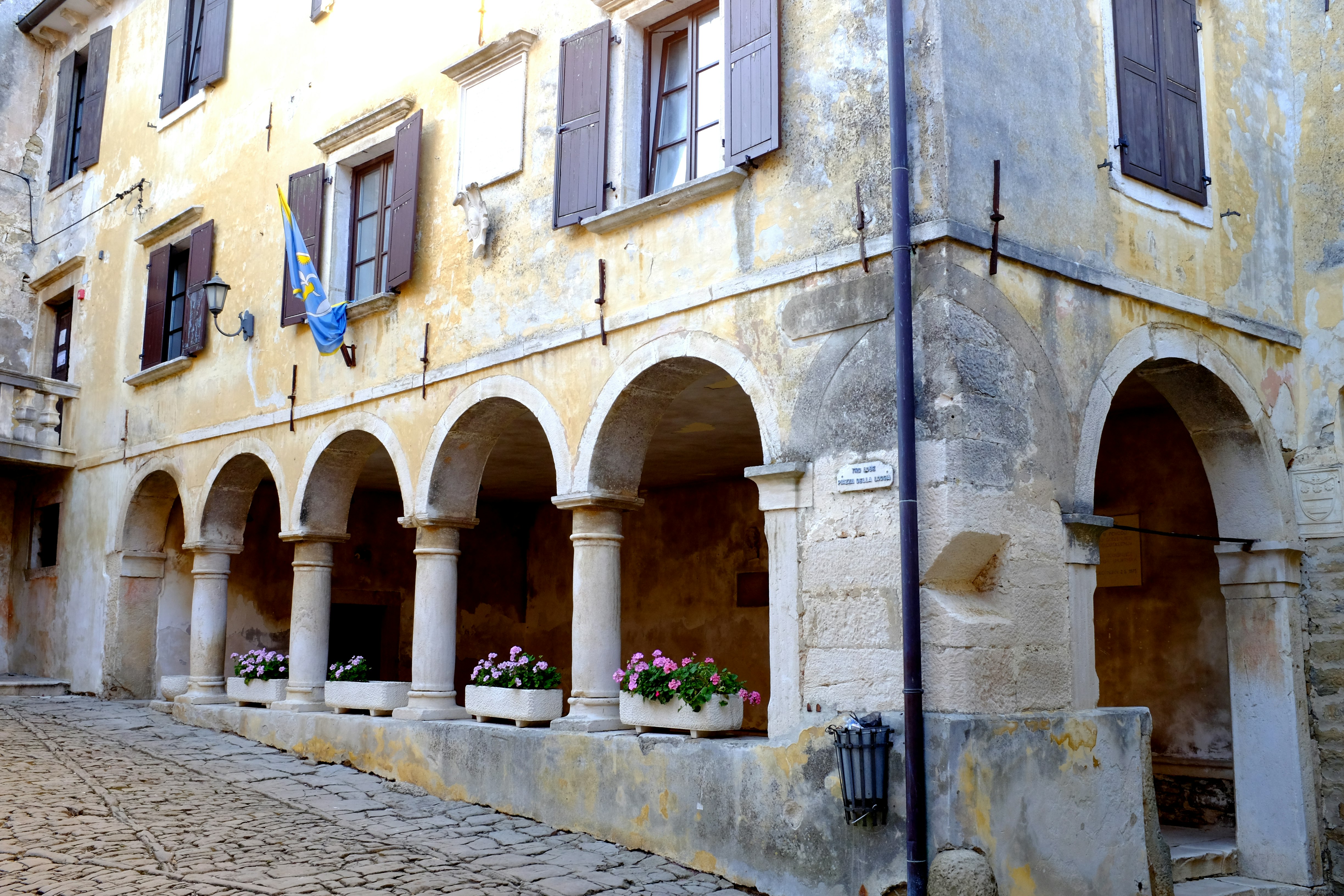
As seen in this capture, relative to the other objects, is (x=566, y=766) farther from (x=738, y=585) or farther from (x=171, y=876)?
(x=738, y=585)

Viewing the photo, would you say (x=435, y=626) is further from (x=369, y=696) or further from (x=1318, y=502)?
(x=1318, y=502)

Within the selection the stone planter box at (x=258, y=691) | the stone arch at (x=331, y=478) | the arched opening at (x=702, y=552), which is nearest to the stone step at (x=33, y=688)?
the stone planter box at (x=258, y=691)

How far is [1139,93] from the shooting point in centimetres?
763

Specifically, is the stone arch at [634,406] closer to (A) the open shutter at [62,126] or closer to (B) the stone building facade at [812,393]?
(B) the stone building facade at [812,393]

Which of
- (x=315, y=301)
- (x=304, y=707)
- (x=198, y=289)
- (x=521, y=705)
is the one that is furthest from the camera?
(x=198, y=289)

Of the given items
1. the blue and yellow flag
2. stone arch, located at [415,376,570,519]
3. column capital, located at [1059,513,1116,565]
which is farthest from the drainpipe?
the blue and yellow flag

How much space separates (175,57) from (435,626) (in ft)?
27.5

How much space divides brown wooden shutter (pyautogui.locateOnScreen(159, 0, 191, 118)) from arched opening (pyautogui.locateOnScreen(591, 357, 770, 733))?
692 centimetres

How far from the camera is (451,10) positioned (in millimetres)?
10039

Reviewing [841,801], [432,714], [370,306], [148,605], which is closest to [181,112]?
[370,306]

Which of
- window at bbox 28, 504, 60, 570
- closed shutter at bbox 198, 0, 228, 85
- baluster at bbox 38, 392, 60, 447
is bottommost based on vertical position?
window at bbox 28, 504, 60, 570

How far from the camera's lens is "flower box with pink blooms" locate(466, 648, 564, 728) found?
855 cm

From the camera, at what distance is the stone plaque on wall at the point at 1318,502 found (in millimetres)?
8156

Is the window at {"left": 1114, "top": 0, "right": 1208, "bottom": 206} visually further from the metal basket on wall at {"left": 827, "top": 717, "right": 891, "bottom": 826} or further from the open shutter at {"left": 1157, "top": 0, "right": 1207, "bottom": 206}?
the metal basket on wall at {"left": 827, "top": 717, "right": 891, "bottom": 826}
